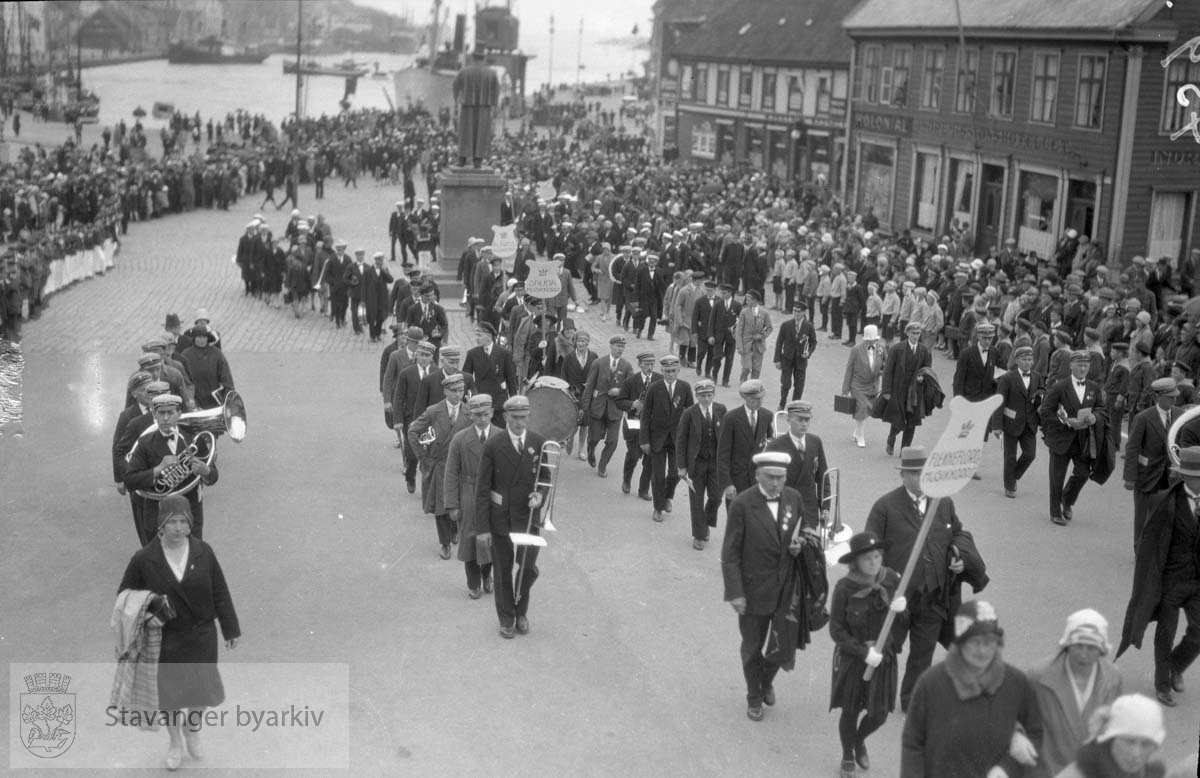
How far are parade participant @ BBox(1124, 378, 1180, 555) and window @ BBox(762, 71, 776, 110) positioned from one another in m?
46.9

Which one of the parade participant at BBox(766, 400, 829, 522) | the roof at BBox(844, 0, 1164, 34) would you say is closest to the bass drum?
the parade participant at BBox(766, 400, 829, 522)

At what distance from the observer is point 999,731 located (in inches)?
223

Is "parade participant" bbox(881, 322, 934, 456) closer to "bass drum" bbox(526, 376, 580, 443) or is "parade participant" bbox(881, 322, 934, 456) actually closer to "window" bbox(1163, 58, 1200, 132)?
"bass drum" bbox(526, 376, 580, 443)

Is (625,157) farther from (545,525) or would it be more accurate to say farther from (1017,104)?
(545,525)

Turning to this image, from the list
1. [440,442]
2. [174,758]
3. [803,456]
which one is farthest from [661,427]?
[174,758]

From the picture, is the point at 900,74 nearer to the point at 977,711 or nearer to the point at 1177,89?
the point at 1177,89

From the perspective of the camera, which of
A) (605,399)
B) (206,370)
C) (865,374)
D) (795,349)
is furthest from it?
(795,349)

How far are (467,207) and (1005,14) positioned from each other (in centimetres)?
1420


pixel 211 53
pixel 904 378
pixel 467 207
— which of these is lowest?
pixel 904 378

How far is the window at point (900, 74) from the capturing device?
3888 centimetres

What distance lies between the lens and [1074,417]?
12656 mm

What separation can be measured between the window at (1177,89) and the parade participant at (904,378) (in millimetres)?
14125

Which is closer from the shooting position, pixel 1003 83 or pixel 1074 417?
pixel 1074 417

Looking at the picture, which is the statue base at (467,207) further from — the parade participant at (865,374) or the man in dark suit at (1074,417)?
the man in dark suit at (1074,417)
